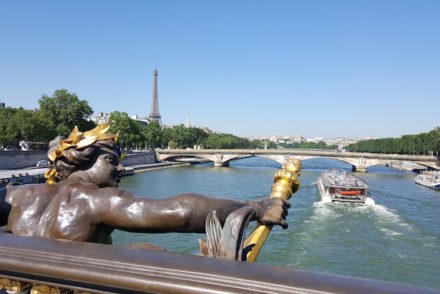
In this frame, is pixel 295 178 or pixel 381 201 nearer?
pixel 295 178

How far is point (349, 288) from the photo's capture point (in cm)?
100

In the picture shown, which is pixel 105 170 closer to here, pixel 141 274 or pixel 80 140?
pixel 80 140

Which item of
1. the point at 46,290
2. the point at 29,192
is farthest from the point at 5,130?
the point at 46,290

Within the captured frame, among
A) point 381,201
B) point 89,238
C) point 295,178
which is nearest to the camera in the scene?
point 89,238

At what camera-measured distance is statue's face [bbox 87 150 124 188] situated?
1825 millimetres

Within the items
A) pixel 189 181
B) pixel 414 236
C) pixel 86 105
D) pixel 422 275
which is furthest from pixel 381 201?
pixel 86 105

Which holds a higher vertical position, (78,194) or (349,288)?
(78,194)

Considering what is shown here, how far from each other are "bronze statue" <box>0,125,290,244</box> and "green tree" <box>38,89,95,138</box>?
3731 centimetres

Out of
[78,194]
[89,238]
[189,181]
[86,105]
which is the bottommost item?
[189,181]

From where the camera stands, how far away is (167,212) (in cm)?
142

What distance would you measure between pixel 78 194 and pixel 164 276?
690mm

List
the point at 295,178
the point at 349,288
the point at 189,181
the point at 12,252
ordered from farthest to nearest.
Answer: the point at 189,181 → the point at 295,178 → the point at 12,252 → the point at 349,288

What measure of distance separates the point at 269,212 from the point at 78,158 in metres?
0.91

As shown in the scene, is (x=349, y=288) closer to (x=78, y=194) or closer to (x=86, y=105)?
(x=78, y=194)
